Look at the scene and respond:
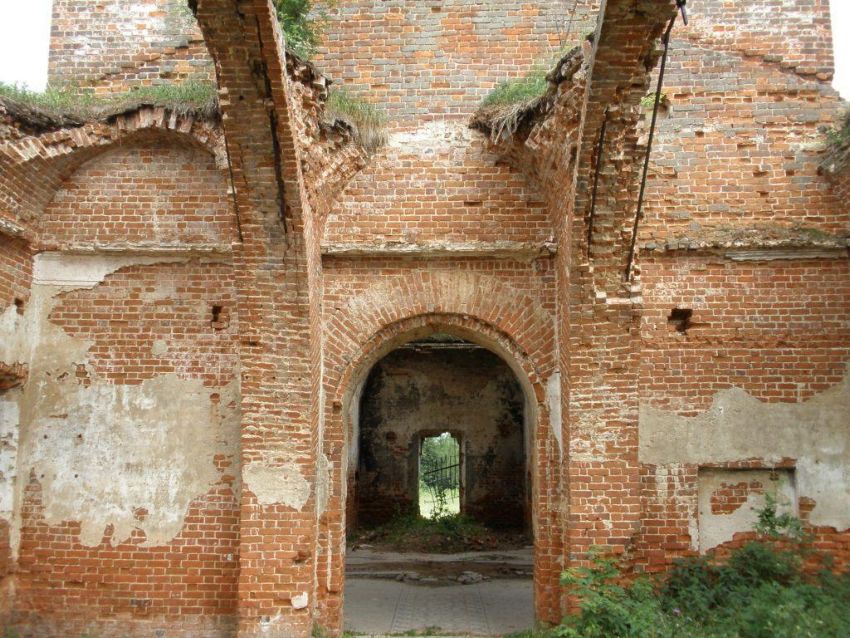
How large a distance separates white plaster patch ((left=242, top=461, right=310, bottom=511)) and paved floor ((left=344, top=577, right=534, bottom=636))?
190cm

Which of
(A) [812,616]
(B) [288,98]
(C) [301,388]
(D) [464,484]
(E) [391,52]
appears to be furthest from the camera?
(D) [464,484]

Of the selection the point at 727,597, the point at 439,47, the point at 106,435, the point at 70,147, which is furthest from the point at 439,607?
the point at 70,147

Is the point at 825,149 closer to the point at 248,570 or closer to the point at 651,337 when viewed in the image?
the point at 651,337

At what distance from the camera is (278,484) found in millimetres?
6484

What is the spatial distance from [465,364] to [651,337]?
8389 mm

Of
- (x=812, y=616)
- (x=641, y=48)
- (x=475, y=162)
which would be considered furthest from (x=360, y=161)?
(x=812, y=616)

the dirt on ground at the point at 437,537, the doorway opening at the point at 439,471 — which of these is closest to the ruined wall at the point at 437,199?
the dirt on ground at the point at 437,537

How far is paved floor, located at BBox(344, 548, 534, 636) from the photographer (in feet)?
25.2

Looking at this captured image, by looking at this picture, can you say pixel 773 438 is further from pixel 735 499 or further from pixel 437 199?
pixel 437 199

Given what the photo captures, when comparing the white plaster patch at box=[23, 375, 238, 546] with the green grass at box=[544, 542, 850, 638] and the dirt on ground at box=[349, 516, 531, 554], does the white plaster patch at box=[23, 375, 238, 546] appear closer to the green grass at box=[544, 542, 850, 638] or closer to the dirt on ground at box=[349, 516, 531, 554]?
the green grass at box=[544, 542, 850, 638]

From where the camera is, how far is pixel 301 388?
6.54 m

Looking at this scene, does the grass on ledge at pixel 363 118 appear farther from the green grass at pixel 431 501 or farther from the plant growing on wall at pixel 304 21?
the green grass at pixel 431 501

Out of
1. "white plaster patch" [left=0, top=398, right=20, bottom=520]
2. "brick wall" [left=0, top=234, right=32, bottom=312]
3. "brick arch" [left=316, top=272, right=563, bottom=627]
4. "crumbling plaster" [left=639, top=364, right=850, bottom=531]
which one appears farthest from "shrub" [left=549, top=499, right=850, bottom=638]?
"brick wall" [left=0, top=234, right=32, bottom=312]

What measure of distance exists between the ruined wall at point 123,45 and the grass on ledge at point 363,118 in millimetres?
1599
